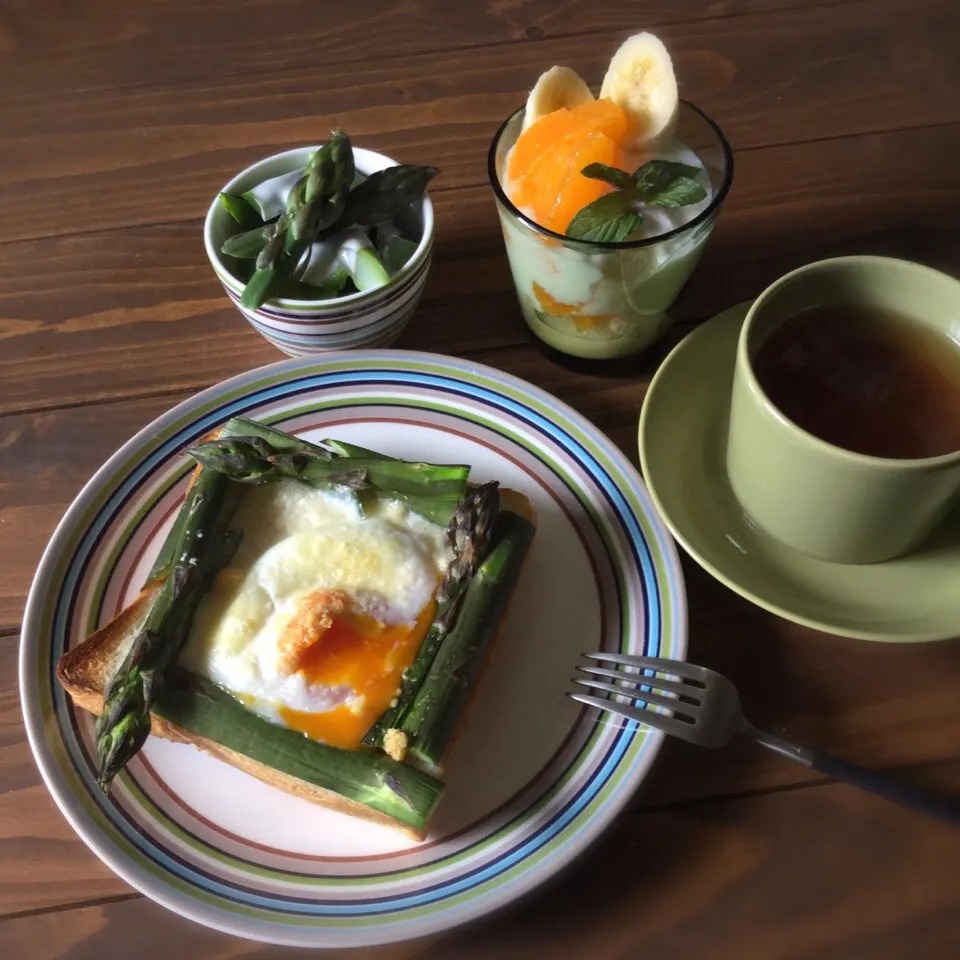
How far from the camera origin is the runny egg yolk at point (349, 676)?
44.8 inches

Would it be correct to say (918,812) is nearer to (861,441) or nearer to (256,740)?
(861,441)

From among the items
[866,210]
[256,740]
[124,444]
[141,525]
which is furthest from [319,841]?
[866,210]

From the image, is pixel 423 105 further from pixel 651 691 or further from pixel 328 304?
pixel 651 691

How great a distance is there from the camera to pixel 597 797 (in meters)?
1.14

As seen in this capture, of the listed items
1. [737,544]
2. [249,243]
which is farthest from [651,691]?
[249,243]

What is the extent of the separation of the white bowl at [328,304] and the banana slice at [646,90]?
1.19ft

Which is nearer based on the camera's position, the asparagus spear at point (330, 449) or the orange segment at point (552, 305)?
the asparagus spear at point (330, 449)

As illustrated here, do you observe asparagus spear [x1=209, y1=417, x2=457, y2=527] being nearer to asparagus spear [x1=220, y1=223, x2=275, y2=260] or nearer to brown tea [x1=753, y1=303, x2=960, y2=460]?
asparagus spear [x1=220, y1=223, x2=275, y2=260]

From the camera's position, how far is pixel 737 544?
125 centimetres

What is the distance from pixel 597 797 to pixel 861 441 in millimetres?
547

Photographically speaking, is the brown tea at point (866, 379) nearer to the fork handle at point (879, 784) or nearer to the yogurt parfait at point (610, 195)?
the yogurt parfait at point (610, 195)

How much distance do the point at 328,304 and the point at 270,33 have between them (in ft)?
3.50

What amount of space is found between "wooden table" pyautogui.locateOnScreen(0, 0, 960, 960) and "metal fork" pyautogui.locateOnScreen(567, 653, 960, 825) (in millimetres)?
54

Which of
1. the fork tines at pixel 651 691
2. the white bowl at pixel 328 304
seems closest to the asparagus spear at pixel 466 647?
the fork tines at pixel 651 691
